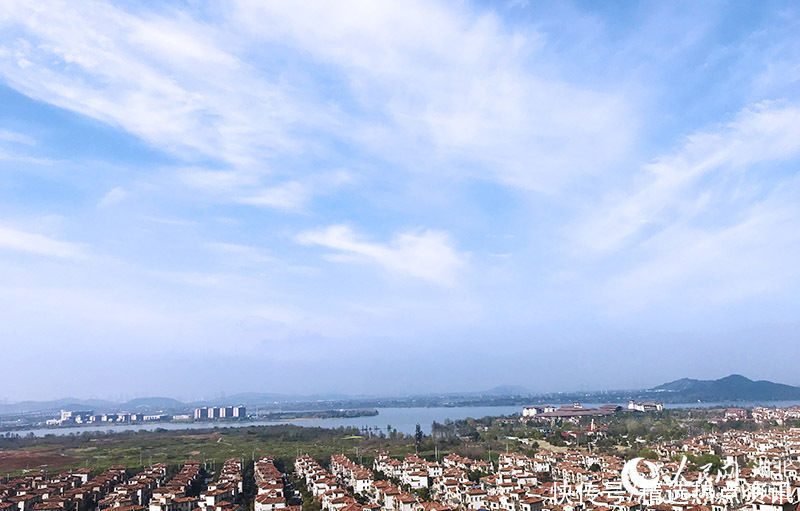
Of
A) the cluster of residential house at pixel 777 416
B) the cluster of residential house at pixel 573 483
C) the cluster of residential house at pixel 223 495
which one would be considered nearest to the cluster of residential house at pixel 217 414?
the cluster of residential house at pixel 777 416

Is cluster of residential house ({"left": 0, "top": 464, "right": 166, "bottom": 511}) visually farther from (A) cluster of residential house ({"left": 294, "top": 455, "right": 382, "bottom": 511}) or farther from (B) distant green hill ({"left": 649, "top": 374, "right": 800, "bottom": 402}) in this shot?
(B) distant green hill ({"left": 649, "top": 374, "right": 800, "bottom": 402})

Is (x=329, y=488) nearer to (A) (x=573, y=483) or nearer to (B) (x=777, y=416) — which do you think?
(A) (x=573, y=483)

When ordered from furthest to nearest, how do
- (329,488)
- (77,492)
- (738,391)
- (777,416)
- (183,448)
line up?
(738,391) → (777,416) → (183,448) → (77,492) → (329,488)

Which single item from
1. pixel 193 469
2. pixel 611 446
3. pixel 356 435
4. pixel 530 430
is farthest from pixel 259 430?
pixel 611 446

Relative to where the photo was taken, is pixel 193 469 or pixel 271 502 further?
pixel 193 469

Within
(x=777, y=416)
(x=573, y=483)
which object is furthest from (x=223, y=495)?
(x=777, y=416)

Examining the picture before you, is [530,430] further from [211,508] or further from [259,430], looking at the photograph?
[211,508]
